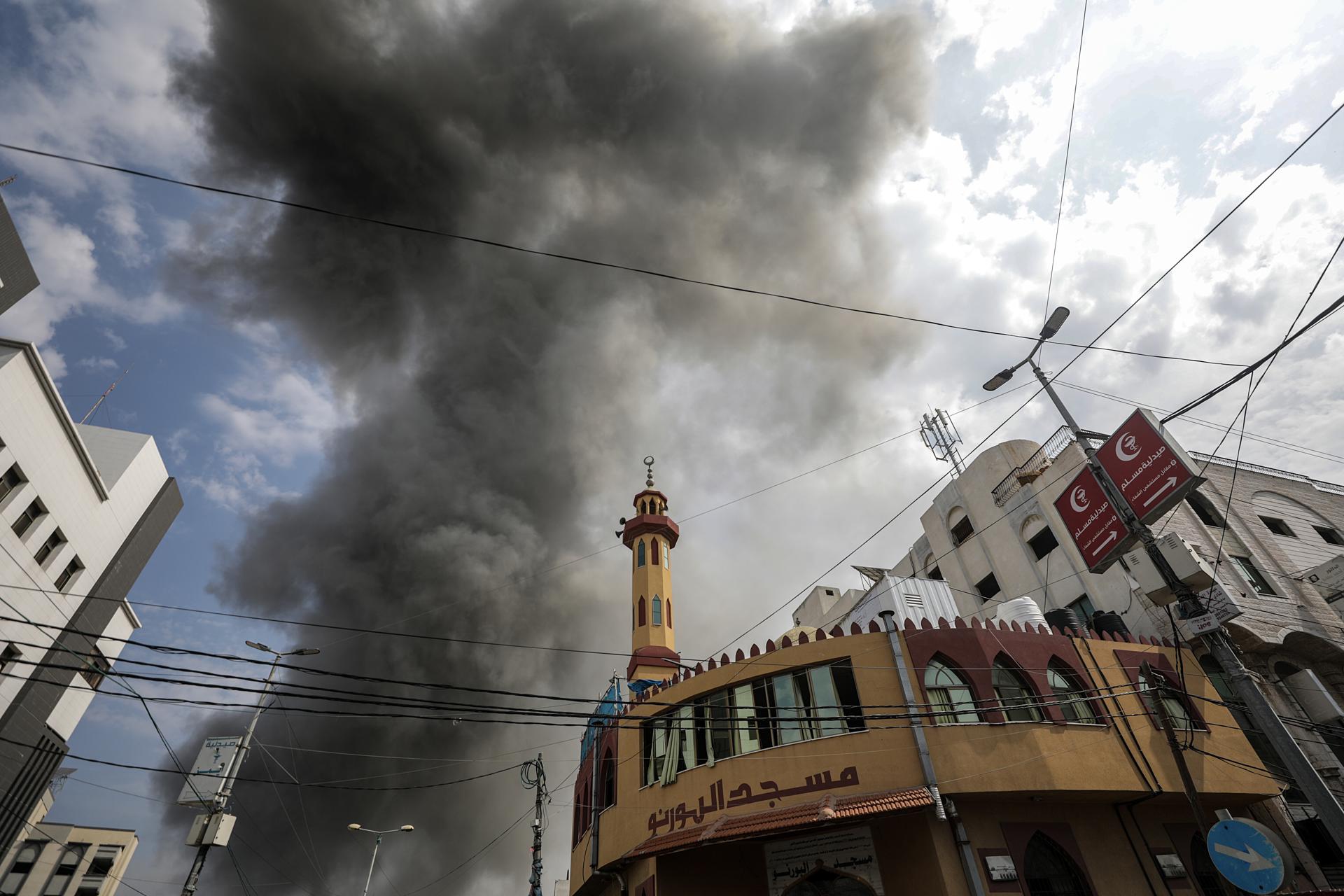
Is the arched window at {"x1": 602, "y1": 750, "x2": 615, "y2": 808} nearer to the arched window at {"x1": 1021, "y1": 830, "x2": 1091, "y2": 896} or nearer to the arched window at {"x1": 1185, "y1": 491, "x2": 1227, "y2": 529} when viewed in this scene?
the arched window at {"x1": 1021, "y1": 830, "x2": 1091, "y2": 896}

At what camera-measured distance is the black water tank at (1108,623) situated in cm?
1948

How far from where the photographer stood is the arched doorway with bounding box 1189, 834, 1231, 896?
15383mm

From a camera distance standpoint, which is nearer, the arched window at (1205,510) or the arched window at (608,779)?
the arched window at (608,779)

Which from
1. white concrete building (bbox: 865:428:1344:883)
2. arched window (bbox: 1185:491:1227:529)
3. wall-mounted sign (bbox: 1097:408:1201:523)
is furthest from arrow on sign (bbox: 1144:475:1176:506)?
arched window (bbox: 1185:491:1227:529)

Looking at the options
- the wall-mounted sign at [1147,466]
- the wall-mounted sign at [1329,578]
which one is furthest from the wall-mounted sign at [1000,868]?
the wall-mounted sign at [1329,578]

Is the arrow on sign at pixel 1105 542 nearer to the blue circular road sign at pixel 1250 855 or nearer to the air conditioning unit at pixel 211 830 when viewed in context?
the blue circular road sign at pixel 1250 855

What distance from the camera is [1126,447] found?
13.7 m

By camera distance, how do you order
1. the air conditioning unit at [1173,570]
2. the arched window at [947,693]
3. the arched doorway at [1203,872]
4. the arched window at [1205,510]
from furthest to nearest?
the arched window at [1205,510]
the arched window at [947,693]
the arched doorway at [1203,872]
the air conditioning unit at [1173,570]

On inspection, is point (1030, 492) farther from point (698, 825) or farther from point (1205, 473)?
point (698, 825)

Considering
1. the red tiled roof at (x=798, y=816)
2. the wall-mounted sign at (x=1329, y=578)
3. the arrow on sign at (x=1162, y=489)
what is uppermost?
the wall-mounted sign at (x=1329, y=578)

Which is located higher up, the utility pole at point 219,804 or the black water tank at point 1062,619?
the black water tank at point 1062,619

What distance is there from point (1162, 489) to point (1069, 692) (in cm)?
707

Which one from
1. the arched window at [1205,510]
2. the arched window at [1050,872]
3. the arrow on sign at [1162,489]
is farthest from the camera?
the arched window at [1205,510]

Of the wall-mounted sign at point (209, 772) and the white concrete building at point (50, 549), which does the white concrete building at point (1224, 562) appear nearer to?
the wall-mounted sign at point (209, 772)
